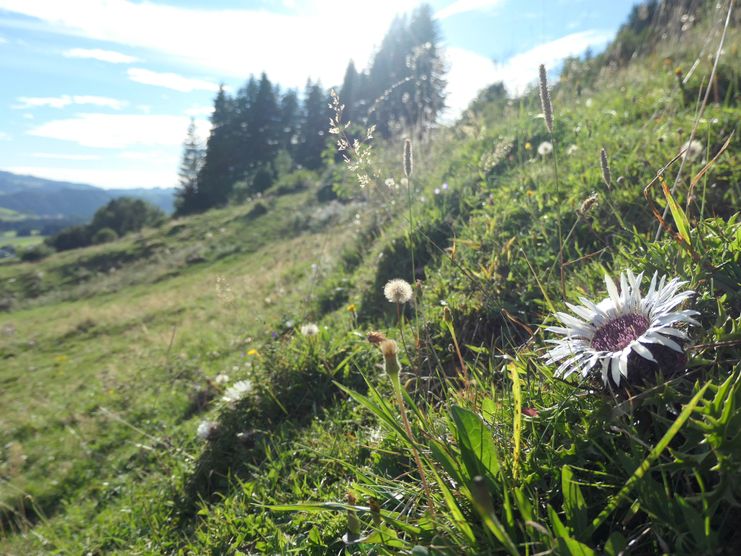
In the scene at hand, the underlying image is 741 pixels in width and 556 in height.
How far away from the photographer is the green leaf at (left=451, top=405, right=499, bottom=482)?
1.26 m

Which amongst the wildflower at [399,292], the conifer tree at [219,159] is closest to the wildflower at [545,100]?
the wildflower at [399,292]

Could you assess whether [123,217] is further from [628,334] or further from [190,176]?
[628,334]

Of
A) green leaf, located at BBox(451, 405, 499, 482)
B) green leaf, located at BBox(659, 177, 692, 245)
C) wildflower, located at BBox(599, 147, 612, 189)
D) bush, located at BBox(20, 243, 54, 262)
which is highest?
wildflower, located at BBox(599, 147, 612, 189)

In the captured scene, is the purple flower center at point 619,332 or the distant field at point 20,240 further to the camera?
the distant field at point 20,240

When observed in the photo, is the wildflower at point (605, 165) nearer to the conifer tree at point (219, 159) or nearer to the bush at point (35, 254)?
the bush at point (35, 254)

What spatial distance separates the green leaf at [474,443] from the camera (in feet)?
4.13

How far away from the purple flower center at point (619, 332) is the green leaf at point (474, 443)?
0.44 meters

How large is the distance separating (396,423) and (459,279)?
1.63m

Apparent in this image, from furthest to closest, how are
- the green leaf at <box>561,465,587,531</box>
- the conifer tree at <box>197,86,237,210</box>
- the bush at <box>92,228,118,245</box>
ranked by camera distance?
the conifer tree at <box>197,86,237,210</box>, the bush at <box>92,228,118,245</box>, the green leaf at <box>561,465,587,531</box>

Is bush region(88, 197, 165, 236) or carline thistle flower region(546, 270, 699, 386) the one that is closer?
carline thistle flower region(546, 270, 699, 386)

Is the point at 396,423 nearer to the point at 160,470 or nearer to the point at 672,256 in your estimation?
the point at 672,256

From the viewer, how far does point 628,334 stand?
1403mm

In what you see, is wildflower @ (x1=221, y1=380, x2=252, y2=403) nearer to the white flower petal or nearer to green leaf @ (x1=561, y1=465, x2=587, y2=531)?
green leaf @ (x1=561, y1=465, x2=587, y2=531)

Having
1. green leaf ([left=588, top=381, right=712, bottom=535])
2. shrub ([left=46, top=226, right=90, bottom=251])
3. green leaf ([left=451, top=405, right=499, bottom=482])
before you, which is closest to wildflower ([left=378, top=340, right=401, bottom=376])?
green leaf ([left=451, top=405, right=499, bottom=482])
